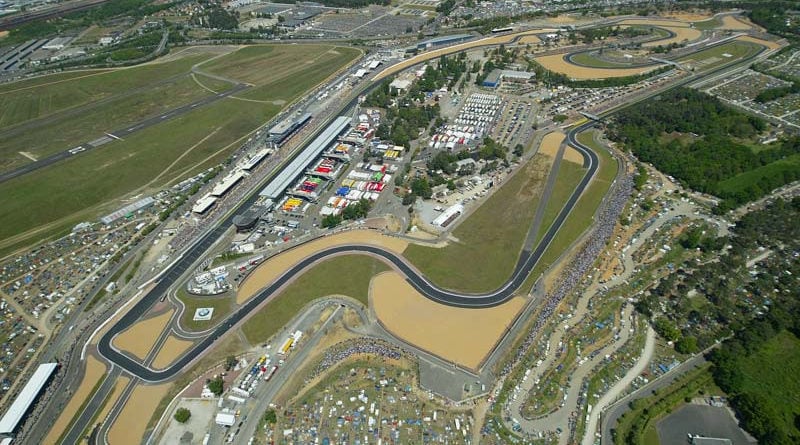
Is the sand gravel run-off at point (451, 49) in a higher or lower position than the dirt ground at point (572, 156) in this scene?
higher

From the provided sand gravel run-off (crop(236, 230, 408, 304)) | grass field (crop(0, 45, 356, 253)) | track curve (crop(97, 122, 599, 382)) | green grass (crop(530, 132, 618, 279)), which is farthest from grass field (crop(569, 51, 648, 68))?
sand gravel run-off (crop(236, 230, 408, 304))

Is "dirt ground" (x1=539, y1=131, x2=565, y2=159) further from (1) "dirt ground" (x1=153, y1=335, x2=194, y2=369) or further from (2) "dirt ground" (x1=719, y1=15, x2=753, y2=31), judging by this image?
(2) "dirt ground" (x1=719, y1=15, x2=753, y2=31)

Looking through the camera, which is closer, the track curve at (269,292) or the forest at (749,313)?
the forest at (749,313)

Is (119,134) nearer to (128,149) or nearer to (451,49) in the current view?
(128,149)

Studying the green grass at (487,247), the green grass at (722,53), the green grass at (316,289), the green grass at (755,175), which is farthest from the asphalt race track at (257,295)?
the green grass at (722,53)

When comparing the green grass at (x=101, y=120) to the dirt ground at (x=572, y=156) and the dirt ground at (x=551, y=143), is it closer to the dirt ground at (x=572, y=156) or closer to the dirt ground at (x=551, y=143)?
the dirt ground at (x=551, y=143)

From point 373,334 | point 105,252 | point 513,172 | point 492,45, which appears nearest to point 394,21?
point 492,45
